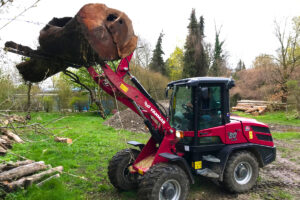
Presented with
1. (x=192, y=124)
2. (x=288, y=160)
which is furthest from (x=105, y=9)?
(x=288, y=160)

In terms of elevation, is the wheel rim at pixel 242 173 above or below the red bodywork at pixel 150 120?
below

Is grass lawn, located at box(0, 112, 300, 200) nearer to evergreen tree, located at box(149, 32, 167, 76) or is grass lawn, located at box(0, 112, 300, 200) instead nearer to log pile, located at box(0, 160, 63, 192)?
log pile, located at box(0, 160, 63, 192)

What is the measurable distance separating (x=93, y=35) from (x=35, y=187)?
3.24 meters

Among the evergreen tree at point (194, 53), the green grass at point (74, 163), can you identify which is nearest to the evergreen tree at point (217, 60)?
the evergreen tree at point (194, 53)

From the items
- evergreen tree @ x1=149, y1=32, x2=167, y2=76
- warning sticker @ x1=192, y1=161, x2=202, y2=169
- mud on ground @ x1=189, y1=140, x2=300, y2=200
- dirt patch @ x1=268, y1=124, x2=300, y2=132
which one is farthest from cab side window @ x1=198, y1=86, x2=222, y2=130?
evergreen tree @ x1=149, y1=32, x2=167, y2=76

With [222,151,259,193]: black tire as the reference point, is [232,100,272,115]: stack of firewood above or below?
above

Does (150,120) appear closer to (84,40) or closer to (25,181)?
(84,40)

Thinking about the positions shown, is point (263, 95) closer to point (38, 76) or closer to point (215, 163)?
point (215, 163)

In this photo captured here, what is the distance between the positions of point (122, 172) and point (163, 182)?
3.85ft

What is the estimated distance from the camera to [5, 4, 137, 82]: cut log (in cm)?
292

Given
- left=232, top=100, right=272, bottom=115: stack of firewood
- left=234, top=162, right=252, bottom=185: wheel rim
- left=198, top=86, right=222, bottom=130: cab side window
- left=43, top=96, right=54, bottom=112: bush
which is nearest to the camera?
left=198, top=86, right=222, bottom=130: cab side window

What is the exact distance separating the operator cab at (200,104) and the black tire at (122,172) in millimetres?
1164

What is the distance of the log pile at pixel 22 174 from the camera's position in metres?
4.09

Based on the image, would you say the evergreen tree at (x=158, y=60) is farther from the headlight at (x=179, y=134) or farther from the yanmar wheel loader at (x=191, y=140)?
the headlight at (x=179, y=134)
